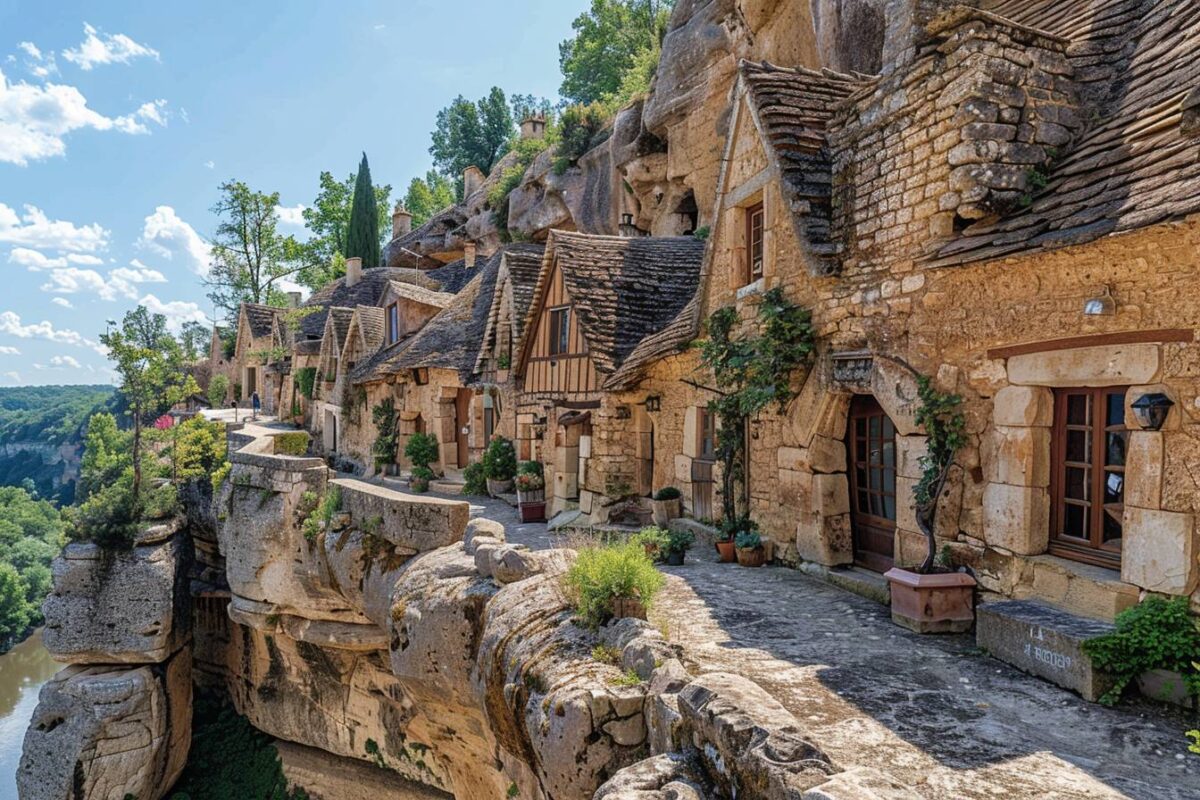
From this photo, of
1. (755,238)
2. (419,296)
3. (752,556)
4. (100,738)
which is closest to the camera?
(752,556)

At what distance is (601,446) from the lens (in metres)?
11.7

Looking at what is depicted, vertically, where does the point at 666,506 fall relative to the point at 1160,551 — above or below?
below

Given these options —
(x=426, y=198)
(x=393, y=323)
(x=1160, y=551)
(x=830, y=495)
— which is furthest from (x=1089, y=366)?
(x=426, y=198)

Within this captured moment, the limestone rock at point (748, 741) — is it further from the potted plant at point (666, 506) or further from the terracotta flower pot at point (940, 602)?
the potted plant at point (666, 506)

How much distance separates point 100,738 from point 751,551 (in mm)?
13897

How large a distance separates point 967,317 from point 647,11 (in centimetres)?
2971

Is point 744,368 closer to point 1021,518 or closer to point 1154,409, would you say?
point 1021,518

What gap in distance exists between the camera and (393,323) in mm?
20859

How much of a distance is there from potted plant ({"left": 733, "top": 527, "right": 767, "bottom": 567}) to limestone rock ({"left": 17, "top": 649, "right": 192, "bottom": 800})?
13366 mm

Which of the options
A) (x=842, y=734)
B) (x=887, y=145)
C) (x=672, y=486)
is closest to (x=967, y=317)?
(x=887, y=145)

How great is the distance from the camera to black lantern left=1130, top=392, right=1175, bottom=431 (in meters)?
4.18

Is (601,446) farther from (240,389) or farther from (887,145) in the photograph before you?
(240,389)

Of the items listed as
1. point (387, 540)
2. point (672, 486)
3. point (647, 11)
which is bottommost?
point (387, 540)

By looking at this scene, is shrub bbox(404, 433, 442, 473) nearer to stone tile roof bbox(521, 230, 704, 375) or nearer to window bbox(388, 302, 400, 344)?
window bbox(388, 302, 400, 344)
